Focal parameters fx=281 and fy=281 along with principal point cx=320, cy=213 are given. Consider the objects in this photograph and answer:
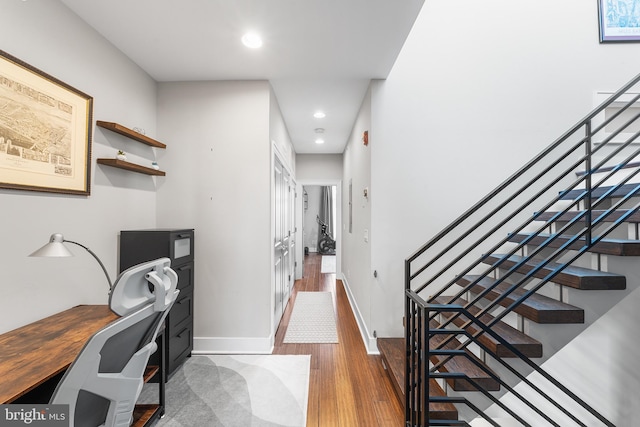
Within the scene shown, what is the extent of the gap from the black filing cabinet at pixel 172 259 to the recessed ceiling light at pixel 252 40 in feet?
5.28

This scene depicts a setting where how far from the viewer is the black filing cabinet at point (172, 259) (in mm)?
2258

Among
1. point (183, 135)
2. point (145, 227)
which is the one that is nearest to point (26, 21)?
point (183, 135)

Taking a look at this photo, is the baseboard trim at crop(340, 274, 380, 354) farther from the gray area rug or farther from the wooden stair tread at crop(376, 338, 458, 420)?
the gray area rug

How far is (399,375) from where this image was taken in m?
2.11

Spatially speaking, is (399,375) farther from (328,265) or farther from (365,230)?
(328,265)

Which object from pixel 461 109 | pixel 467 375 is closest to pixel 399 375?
pixel 467 375

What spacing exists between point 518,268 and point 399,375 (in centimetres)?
114

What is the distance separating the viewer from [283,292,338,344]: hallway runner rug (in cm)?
312

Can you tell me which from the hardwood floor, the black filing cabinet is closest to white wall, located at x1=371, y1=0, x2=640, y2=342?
the hardwood floor

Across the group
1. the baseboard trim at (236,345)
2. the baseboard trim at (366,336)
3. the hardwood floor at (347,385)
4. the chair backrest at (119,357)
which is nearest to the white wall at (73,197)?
the chair backrest at (119,357)

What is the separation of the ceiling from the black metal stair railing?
1.44 metres

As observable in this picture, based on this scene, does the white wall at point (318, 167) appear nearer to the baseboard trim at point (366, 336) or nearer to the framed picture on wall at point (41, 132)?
the baseboard trim at point (366, 336)

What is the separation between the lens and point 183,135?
2789mm

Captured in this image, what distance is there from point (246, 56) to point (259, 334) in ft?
8.33
